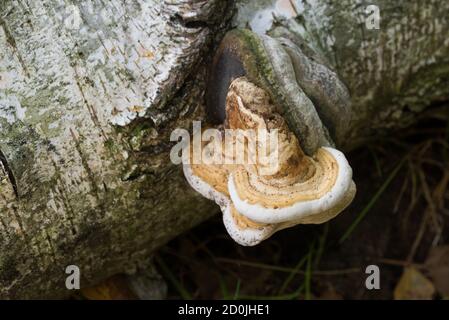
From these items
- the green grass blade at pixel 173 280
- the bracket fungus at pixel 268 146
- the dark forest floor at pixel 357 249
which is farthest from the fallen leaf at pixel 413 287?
the bracket fungus at pixel 268 146

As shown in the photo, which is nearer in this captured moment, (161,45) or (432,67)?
(161,45)

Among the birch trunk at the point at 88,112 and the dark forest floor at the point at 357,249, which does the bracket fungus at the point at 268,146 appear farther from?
the dark forest floor at the point at 357,249

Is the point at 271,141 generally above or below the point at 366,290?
above

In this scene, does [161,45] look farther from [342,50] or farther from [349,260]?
[349,260]

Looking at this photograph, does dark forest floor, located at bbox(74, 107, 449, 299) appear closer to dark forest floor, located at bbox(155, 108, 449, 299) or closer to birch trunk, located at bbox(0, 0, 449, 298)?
dark forest floor, located at bbox(155, 108, 449, 299)

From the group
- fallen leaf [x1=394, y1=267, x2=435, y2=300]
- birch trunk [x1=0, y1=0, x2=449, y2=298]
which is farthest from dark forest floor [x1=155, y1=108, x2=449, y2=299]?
birch trunk [x1=0, y1=0, x2=449, y2=298]
